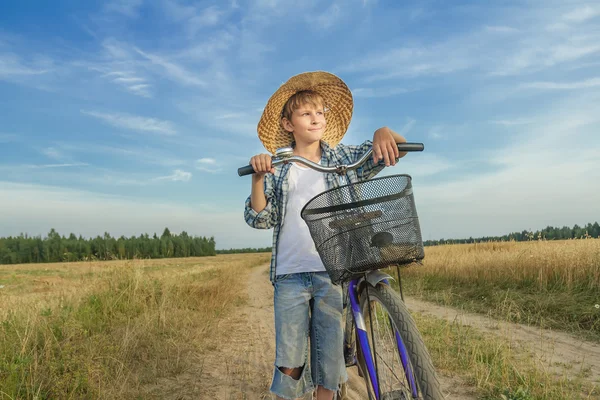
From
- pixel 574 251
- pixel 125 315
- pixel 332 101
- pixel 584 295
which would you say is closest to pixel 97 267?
pixel 125 315

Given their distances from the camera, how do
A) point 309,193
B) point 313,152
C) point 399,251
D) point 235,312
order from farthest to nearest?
point 235,312 → point 313,152 → point 309,193 → point 399,251

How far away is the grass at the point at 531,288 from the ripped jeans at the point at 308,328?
475 centimetres

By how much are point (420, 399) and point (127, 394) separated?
2.81 metres

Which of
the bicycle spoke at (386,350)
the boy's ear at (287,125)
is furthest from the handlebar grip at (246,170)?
the bicycle spoke at (386,350)

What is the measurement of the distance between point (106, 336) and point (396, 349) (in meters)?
4.33

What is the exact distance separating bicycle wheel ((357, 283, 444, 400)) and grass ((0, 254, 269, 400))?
2.31 metres

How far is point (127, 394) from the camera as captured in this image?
12.9ft

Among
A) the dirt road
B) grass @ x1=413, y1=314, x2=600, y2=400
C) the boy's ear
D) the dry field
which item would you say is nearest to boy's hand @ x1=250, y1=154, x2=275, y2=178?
the boy's ear

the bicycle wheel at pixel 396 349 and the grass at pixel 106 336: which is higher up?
the bicycle wheel at pixel 396 349

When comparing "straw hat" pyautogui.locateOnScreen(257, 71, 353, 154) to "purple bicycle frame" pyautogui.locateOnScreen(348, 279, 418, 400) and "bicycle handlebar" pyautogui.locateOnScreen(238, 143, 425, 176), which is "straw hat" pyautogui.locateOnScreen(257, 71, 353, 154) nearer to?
"bicycle handlebar" pyautogui.locateOnScreen(238, 143, 425, 176)

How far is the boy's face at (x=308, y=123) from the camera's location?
314 cm

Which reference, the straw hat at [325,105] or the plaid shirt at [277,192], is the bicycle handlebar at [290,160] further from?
the straw hat at [325,105]

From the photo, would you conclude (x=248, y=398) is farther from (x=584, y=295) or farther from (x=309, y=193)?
(x=584, y=295)

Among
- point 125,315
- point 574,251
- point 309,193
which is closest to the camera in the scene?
point 309,193
